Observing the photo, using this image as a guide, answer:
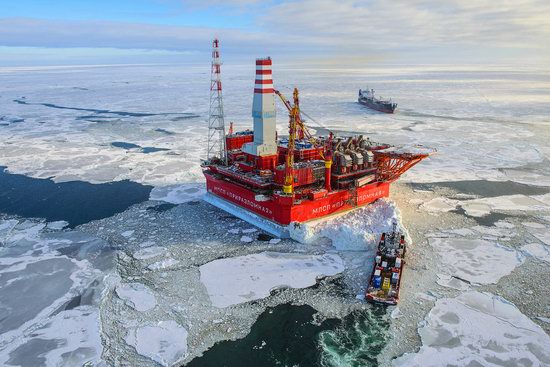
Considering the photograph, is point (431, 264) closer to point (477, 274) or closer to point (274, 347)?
point (477, 274)

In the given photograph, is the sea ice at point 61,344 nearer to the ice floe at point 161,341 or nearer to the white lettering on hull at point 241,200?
the ice floe at point 161,341

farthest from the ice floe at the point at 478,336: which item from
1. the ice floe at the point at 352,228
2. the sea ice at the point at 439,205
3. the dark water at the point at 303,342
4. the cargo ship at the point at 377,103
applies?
the cargo ship at the point at 377,103

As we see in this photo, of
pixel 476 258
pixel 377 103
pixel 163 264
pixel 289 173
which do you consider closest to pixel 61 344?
pixel 163 264

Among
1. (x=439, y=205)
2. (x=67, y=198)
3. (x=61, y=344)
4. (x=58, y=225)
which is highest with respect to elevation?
(x=439, y=205)

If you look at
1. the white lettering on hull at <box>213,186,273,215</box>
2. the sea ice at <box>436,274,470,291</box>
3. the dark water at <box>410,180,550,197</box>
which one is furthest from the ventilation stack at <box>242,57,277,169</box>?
the dark water at <box>410,180,550,197</box>

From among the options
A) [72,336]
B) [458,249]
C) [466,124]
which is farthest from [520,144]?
[72,336]

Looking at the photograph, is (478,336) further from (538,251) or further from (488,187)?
(488,187)
